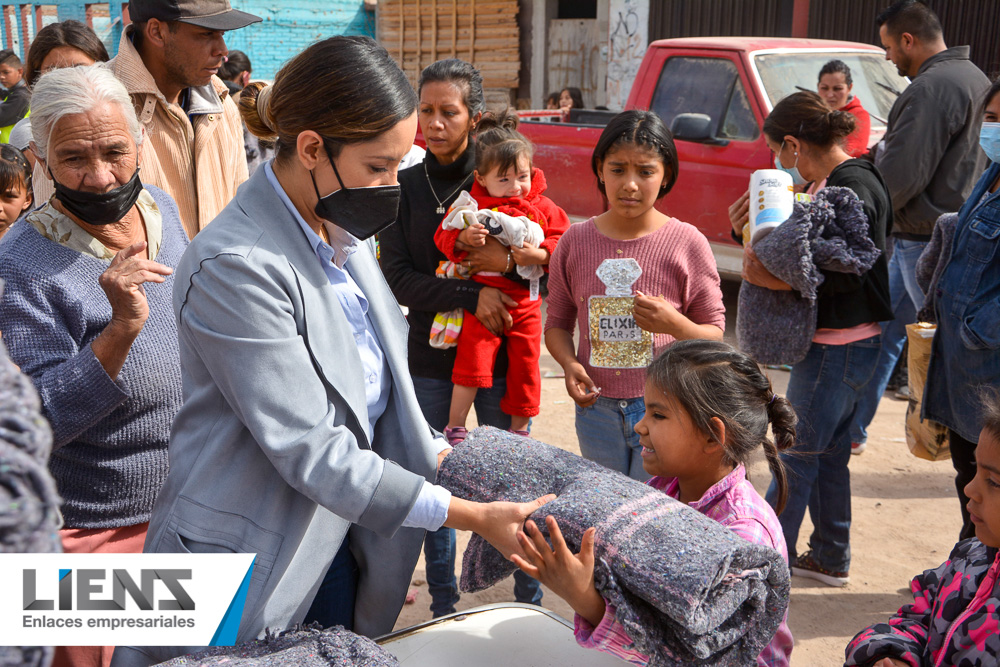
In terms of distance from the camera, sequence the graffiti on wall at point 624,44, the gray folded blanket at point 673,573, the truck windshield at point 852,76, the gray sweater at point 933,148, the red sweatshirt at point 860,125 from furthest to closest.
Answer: the graffiti on wall at point 624,44 → the truck windshield at point 852,76 → the gray sweater at point 933,148 → the red sweatshirt at point 860,125 → the gray folded blanket at point 673,573

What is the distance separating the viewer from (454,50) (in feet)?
59.3

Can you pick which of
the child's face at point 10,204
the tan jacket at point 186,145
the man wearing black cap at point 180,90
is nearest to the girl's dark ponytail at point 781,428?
the tan jacket at point 186,145

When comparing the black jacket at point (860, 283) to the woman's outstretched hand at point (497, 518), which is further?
the black jacket at point (860, 283)

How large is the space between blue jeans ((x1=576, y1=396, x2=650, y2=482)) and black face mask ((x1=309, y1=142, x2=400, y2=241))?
1.40 m

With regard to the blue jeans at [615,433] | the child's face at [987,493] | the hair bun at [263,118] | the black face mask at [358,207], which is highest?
the hair bun at [263,118]

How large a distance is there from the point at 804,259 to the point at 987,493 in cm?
147

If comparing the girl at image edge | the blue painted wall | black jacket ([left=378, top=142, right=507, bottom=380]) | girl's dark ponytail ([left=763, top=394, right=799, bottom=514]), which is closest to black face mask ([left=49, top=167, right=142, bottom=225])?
black jacket ([left=378, top=142, right=507, bottom=380])

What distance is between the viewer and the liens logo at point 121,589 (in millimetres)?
1713

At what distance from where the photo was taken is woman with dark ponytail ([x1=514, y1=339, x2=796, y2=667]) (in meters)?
1.98

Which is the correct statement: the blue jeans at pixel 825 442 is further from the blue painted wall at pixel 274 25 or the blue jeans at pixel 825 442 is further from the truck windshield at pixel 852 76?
the blue painted wall at pixel 274 25

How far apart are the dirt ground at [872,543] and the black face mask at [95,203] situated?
2.04 metres

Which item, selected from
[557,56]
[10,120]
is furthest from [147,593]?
[557,56]

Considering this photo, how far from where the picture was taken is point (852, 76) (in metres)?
7.06

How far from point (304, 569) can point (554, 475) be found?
0.57 m
